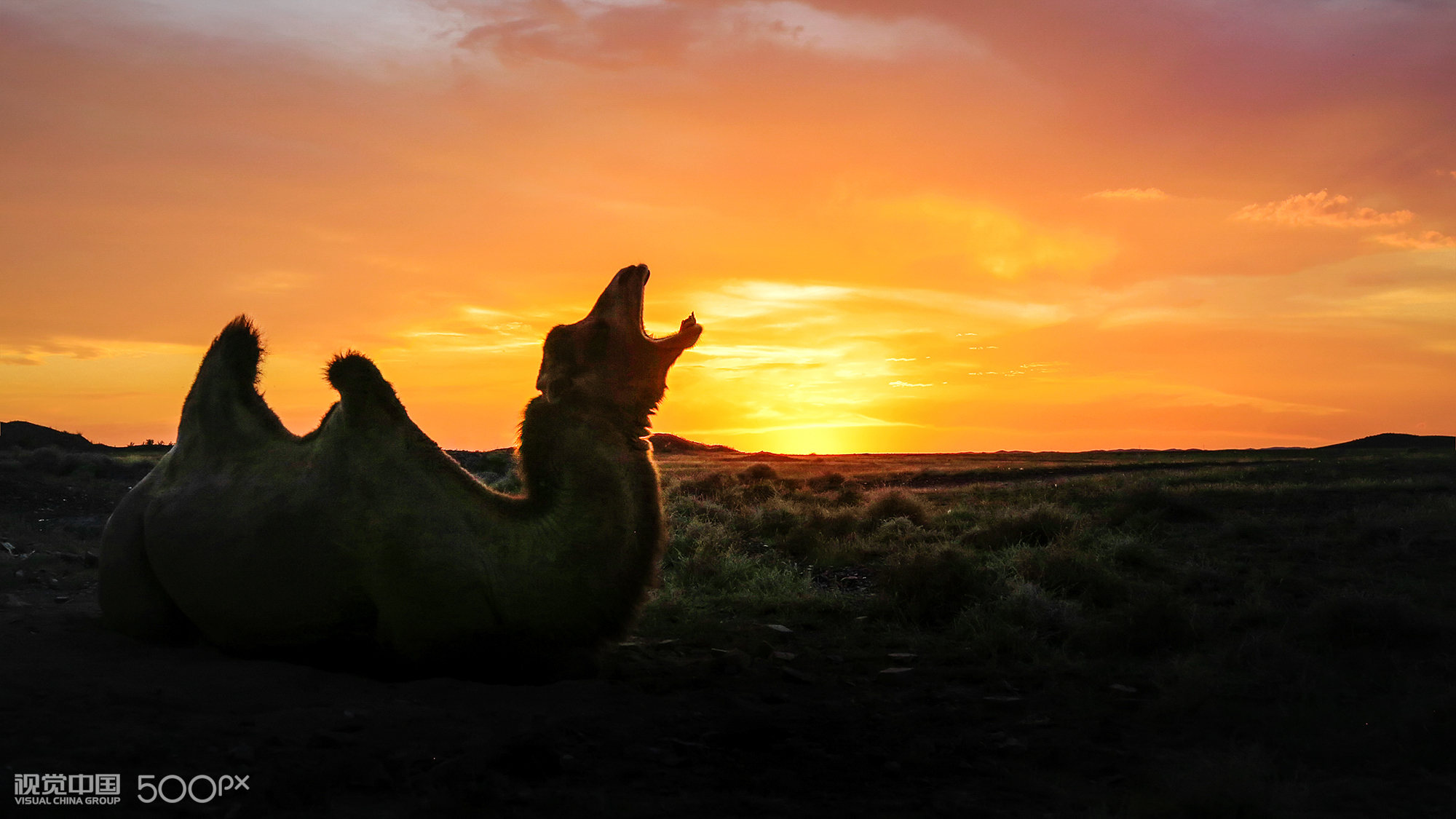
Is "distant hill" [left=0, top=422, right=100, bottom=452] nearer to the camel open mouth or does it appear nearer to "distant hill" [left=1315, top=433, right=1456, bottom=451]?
the camel open mouth

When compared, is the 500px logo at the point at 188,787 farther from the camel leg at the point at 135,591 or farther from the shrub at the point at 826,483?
the shrub at the point at 826,483

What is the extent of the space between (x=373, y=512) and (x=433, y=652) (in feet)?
2.97

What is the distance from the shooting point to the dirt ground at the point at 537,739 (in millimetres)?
4402

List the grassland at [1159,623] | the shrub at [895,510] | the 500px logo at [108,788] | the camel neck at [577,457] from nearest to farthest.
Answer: the 500px logo at [108,788]
the grassland at [1159,623]
the camel neck at [577,457]
the shrub at [895,510]

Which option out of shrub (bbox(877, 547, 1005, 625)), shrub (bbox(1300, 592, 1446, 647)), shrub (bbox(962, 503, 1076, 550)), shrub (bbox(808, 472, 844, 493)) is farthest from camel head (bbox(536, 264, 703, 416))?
shrub (bbox(808, 472, 844, 493))

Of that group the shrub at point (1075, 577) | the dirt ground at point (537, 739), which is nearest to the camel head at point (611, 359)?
the dirt ground at point (537, 739)

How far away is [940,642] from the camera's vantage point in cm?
849

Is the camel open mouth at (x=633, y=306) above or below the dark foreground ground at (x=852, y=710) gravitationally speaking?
above

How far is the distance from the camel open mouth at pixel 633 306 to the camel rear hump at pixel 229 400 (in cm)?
258

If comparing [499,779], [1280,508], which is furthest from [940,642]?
[1280,508]

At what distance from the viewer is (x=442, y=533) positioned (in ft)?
19.0

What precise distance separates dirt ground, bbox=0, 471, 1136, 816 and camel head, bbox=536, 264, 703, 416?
6.01ft

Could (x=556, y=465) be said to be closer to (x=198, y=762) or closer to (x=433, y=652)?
(x=433, y=652)

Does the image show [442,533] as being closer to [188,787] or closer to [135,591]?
[188,787]
